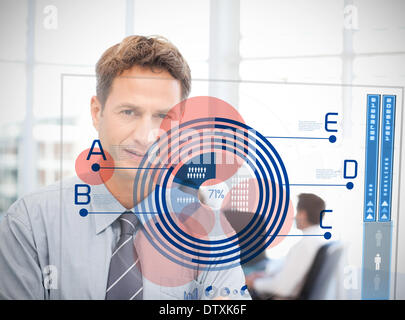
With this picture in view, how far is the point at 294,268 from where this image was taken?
3.70 feet

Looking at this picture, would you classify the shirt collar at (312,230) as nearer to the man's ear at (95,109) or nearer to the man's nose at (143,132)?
the man's nose at (143,132)

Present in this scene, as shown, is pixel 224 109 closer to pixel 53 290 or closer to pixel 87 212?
pixel 87 212

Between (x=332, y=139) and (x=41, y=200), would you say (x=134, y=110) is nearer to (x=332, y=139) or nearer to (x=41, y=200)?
(x=41, y=200)

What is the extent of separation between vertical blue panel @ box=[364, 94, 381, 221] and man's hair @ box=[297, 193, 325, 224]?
0.54ft

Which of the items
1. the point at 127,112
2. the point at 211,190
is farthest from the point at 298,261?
the point at 127,112

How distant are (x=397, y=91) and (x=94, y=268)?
111 centimetres

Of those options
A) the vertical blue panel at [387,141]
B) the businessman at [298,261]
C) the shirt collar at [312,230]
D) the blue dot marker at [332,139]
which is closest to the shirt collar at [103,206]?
the businessman at [298,261]

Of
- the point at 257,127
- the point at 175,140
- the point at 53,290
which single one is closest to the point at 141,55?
the point at 175,140

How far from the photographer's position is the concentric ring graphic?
3.56 ft

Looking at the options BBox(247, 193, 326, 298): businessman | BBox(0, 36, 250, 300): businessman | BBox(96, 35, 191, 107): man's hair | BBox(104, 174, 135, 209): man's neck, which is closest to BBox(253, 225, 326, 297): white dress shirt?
BBox(247, 193, 326, 298): businessman

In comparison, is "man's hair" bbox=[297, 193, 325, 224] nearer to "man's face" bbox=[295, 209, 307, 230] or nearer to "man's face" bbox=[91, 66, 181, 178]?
"man's face" bbox=[295, 209, 307, 230]

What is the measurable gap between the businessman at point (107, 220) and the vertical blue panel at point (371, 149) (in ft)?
1.94

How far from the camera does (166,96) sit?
1.05m
